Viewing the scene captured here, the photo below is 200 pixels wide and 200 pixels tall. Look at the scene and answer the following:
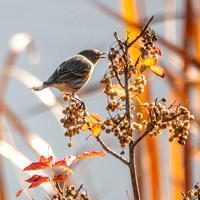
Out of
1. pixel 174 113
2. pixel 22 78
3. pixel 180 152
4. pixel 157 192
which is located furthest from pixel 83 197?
pixel 22 78

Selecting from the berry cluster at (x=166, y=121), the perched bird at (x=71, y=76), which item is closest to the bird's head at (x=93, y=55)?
the perched bird at (x=71, y=76)

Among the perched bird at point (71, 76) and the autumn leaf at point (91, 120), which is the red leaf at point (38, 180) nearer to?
the autumn leaf at point (91, 120)

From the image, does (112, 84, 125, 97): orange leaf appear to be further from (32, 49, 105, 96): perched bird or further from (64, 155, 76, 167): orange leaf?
(32, 49, 105, 96): perched bird

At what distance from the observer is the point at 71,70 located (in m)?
2.53

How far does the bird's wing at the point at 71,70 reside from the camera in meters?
2.39

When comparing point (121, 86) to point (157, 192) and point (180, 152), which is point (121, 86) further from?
point (180, 152)

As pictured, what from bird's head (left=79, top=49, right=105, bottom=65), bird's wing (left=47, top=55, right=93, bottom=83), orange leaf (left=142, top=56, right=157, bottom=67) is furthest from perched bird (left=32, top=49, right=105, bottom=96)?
orange leaf (left=142, top=56, right=157, bottom=67)

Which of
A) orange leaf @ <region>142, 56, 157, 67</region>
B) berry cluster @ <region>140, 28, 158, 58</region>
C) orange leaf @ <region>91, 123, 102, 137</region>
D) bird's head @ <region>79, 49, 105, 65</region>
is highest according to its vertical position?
bird's head @ <region>79, 49, 105, 65</region>

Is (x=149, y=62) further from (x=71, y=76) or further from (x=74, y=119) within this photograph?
(x=71, y=76)

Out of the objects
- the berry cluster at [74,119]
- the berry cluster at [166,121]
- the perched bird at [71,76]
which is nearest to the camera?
the berry cluster at [166,121]

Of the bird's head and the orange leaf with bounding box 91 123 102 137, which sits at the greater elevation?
the bird's head

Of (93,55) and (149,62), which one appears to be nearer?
(149,62)

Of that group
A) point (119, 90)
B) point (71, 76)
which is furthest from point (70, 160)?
point (71, 76)

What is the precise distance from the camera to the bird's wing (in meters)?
2.39
